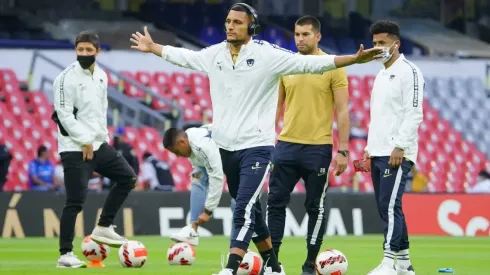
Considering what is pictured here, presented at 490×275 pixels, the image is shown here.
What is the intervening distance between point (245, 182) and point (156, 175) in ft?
48.1

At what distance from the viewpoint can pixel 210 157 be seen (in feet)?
44.4

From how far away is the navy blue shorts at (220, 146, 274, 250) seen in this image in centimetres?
993

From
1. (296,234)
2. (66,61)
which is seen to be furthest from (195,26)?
(296,234)

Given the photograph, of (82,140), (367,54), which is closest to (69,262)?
(82,140)

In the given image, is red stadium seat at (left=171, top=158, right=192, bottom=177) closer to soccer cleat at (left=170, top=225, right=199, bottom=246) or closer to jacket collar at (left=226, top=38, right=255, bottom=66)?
soccer cleat at (left=170, top=225, right=199, bottom=246)

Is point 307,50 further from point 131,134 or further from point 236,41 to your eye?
point 131,134

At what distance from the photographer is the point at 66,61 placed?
29484mm

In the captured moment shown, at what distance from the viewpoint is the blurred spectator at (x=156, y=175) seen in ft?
80.4

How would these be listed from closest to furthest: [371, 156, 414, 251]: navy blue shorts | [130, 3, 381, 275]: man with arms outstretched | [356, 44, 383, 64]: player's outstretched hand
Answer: [356, 44, 383, 64]: player's outstretched hand, [130, 3, 381, 275]: man with arms outstretched, [371, 156, 414, 251]: navy blue shorts

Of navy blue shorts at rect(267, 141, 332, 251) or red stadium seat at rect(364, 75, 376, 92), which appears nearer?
navy blue shorts at rect(267, 141, 332, 251)

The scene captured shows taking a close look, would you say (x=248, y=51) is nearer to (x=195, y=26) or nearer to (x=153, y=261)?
(x=153, y=261)

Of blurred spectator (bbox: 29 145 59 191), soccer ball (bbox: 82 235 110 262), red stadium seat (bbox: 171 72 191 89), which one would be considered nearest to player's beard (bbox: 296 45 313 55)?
soccer ball (bbox: 82 235 110 262)

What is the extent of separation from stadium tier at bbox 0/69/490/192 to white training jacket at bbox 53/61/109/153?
490 inches

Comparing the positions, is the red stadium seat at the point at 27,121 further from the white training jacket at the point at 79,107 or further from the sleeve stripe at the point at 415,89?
the sleeve stripe at the point at 415,89
